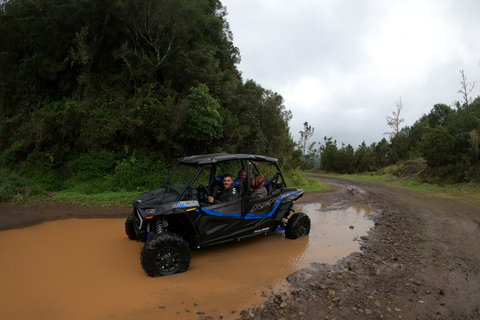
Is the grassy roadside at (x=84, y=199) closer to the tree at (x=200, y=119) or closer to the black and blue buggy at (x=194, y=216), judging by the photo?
the tree at (x=200, y=119)

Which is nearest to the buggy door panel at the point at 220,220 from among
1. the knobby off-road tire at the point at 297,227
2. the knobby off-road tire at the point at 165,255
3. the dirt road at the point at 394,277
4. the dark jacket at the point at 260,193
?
the dark jacket at the point at 260,193

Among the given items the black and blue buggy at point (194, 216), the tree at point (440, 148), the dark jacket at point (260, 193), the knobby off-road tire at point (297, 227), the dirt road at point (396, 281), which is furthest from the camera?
the tree at point (440, 148)

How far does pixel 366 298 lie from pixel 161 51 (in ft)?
53.0

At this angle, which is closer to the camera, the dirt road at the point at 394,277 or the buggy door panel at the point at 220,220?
the dirt road at the point at 394,277

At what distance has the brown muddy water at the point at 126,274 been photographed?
3.70 m

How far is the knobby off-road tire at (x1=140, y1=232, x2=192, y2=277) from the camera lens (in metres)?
4.50

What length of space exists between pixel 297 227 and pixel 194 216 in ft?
9.14

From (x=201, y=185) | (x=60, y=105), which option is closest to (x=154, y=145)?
(x=60, y=105)

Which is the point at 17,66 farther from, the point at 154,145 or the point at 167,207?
the point at 167,207

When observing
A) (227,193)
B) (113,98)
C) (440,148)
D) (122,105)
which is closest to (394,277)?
(227,193)

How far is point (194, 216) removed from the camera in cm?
509

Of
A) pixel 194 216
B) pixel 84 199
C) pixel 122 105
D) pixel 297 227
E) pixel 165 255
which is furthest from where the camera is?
pixel 122 105

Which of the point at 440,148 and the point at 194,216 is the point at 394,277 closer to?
the point at 194,216

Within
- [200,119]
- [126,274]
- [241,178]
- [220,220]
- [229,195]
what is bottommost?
[126,274]
